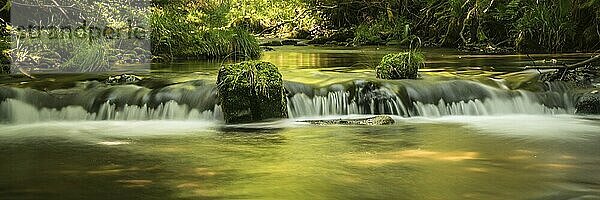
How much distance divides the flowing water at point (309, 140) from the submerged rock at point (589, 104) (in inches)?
6.3

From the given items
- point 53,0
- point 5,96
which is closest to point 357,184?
point 5,96

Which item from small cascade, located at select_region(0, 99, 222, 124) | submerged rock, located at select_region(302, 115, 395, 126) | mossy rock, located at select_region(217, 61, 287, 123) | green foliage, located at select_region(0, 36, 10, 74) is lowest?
submerged rock, located at select_region(302, 115, 395, 126)

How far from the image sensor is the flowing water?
3715 mm

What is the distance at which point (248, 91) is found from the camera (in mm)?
6539

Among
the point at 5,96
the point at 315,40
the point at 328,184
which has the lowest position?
the point at 328,184

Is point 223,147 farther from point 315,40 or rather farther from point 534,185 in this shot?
point 315,40

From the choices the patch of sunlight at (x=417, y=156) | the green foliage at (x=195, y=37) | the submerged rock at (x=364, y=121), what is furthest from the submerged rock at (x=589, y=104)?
the green foliage at (x=195, y=37)

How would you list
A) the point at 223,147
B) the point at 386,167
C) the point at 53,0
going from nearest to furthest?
the point at 386,167, the point at 223,147, the point at 53,0

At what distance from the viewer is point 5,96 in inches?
277

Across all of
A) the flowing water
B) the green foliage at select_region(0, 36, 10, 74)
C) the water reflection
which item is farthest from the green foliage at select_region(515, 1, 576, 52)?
the green foliage at select_region(0, 36, 10, 74)

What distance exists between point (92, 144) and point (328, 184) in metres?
2.38

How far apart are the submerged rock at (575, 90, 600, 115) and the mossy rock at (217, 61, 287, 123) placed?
3185mm

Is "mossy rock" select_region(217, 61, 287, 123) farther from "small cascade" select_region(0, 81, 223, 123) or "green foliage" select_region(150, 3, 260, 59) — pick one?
"green foliage" select_region(150, 3, 260, 59)

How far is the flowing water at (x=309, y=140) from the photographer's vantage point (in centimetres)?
371
